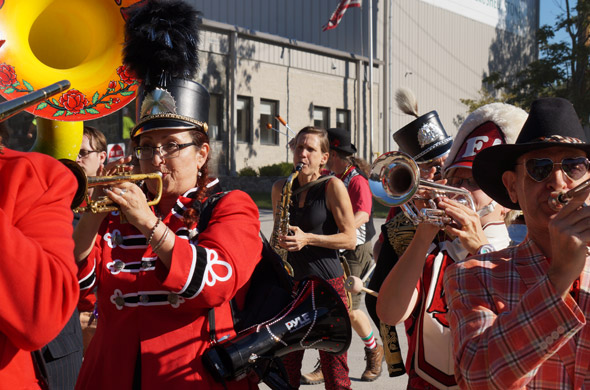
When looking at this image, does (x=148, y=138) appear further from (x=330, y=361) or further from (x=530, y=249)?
(x=330, y=361)

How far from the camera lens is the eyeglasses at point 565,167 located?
2047 mm

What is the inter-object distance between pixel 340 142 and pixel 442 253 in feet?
13.5

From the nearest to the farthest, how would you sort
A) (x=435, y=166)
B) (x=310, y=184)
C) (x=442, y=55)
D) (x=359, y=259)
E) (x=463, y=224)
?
1. (x=463, y=224)
2. (x=435, y=166)
3. (x=310, y=184)
4. (x=359, y=259)
5. (x=442, y=55)

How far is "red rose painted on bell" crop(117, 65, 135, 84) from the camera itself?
2.96 metres

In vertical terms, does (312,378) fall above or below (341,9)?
below

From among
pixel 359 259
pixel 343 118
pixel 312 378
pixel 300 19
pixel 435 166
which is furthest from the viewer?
pixel 300 19

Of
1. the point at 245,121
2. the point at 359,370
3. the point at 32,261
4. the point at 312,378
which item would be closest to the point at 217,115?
the point at 245,121

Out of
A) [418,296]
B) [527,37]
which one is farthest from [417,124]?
[527,37]

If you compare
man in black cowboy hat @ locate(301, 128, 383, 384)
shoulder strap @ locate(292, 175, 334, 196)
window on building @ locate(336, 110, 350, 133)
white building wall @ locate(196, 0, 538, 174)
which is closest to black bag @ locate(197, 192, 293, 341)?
shoulder strap @ locate(292, 175, 334, 196)

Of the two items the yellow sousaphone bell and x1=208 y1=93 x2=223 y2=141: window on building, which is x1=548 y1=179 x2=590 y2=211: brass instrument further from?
x1=208 y1=93 x2=223 y2=141: window on building

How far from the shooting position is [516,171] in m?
2.25

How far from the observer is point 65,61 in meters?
2.98

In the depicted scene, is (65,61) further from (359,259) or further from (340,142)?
(340,142)

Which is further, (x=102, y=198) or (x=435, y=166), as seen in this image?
(x=435, y=166)
